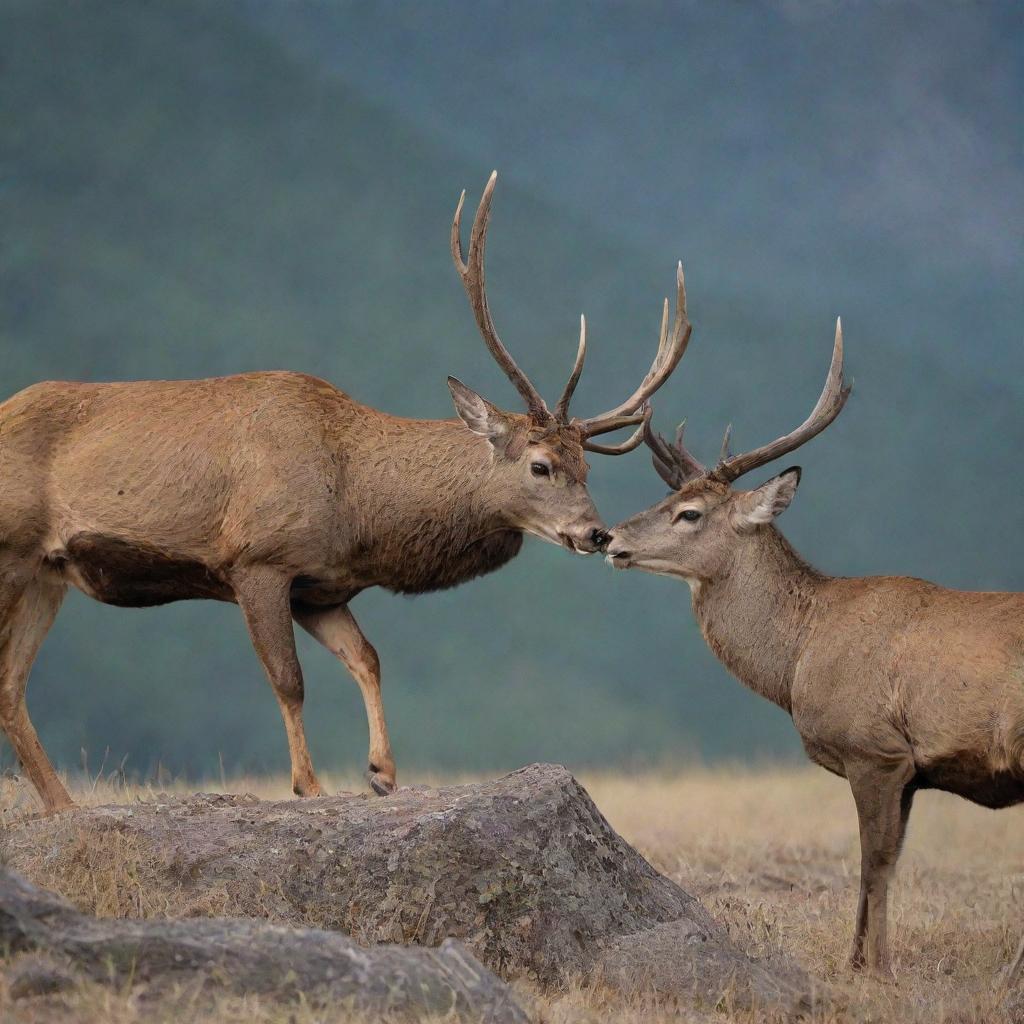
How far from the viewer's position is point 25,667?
9898 millimetres

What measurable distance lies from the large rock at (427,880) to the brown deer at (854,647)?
1236 millimetres

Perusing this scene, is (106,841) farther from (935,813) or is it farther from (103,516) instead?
(935,813)

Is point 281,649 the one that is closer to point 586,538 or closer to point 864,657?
point 586,538

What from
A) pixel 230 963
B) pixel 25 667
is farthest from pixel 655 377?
pixel 230 963

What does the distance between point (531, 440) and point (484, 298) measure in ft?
3.27

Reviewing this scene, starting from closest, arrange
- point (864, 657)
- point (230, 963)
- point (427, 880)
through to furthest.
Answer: point (230, 963) < point (427, 880) < point (864, 657)

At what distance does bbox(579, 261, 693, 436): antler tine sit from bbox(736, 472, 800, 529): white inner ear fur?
1.49 meters

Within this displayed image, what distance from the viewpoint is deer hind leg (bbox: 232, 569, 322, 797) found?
9.18 m

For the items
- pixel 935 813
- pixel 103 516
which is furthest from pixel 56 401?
pixel 935 813

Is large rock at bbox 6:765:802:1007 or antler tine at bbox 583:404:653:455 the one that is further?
antler tine at bbox 583:404:653:455

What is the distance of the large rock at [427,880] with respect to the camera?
23.0ft

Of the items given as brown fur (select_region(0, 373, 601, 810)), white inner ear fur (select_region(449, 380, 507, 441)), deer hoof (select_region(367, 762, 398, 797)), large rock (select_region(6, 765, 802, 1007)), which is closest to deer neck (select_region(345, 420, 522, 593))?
brown fur (select_region(0, 373, 601, 810))

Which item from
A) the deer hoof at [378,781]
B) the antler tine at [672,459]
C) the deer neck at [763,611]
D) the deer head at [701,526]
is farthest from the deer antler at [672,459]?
the deer hoof at [378,781]

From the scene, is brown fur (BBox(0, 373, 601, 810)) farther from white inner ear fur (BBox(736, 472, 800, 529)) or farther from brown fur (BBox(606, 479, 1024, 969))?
white inner ear fur (BBox(736, 472, 800, 529))
